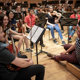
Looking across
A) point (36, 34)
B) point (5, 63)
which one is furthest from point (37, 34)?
point (5, 63)

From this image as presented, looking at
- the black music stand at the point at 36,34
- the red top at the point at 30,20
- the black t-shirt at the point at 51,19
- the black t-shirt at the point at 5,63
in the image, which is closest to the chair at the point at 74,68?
the black music stand at the point at 36,34

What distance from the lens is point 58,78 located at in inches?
76.1

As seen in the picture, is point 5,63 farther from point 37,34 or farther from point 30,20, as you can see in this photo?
point 30,20

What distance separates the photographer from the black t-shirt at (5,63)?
110 cm

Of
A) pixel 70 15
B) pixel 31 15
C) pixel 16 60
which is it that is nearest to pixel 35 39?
pixel 16 60

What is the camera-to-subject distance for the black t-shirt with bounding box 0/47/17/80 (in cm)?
110

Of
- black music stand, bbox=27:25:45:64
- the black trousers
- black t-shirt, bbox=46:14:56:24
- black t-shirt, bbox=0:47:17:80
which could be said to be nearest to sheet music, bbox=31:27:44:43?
black music stand, bbox=27:25:45:64

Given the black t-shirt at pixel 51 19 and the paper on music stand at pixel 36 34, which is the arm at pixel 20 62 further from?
the black t-shirt at pixel 51 19

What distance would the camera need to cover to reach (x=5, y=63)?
112 cm

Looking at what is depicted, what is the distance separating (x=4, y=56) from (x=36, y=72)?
1.62 feet

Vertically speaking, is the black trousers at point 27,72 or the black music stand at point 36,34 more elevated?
the black music stand at point 36,34

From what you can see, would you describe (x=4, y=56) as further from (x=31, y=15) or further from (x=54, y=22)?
(x=54, y=22)

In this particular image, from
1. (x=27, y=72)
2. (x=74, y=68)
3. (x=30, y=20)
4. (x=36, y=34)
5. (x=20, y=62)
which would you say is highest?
(x=30, y=20)

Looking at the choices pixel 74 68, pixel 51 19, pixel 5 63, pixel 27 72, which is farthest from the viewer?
pixel 51 19
